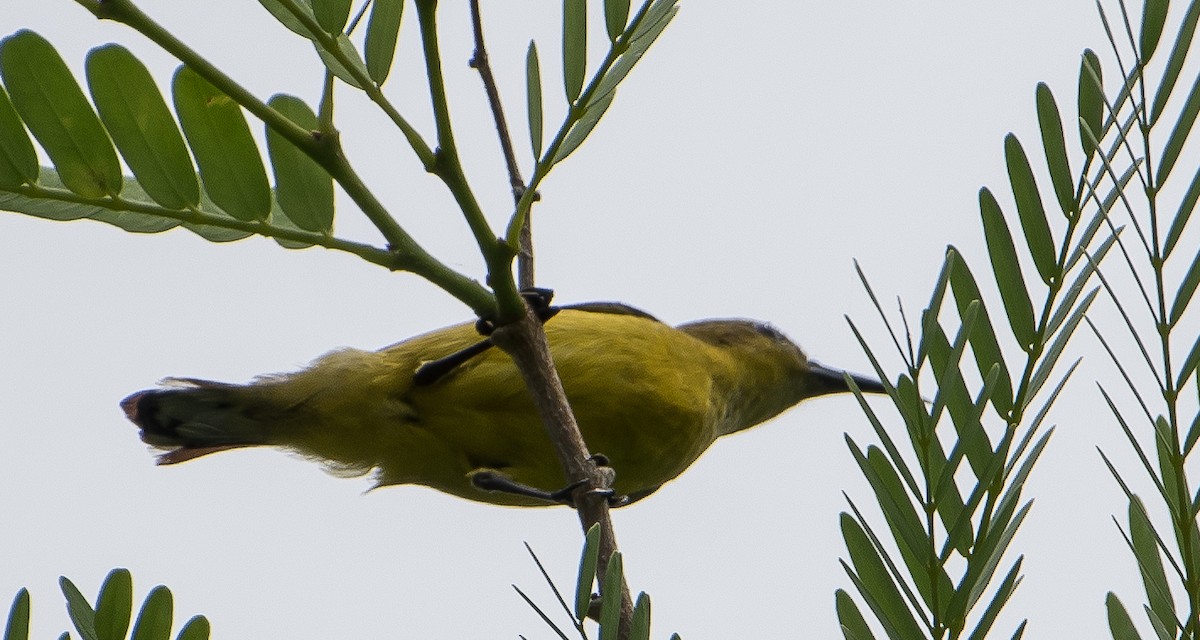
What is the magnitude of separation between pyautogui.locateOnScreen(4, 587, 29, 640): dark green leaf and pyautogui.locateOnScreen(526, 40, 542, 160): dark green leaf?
3.44 feet

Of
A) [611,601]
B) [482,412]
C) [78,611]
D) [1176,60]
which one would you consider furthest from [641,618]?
[482,412]

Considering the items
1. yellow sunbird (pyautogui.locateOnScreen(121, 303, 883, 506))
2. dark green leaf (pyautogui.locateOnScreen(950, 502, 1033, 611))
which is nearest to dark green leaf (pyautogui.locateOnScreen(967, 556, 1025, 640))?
dark green leaf (pyautogui.locateOnScreen(950, 502, 1033, 611))

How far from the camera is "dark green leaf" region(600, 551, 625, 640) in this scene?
1.51 meters

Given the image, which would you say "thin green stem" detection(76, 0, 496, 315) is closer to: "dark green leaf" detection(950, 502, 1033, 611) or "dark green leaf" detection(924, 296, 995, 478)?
"dark green leaf" detection(924, 296, 995, 478)

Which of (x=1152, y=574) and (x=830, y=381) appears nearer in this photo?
(x=1152, y=574)

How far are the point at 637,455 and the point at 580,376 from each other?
35 cm

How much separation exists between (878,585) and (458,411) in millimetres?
2726

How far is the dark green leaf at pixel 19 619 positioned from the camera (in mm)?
1557

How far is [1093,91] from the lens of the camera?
1.60 metres

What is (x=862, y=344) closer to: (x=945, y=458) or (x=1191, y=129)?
(x=945, y=458)

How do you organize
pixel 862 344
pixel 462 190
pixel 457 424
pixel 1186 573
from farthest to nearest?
pixel 457 424 < pixel 462 190 < pixel 1186 573 < pixel 862 344

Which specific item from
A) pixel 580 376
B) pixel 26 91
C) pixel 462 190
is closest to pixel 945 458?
pixel 462 190

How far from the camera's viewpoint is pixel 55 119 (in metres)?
1.96

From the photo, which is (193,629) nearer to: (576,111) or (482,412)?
(576,111)
